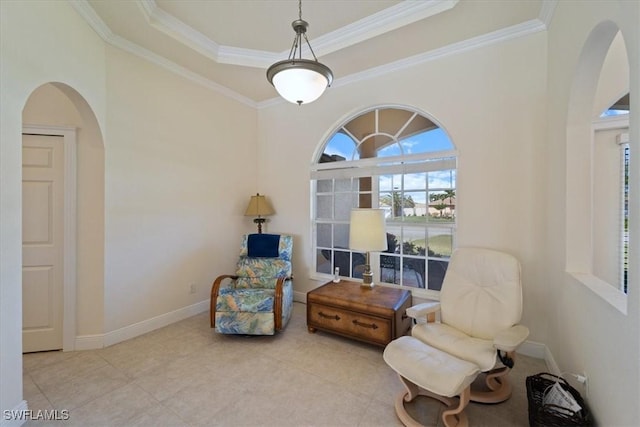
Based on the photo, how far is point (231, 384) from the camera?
203cm

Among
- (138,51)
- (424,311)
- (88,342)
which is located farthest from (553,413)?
(138,51)

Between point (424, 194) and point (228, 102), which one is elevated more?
point (228, 102)

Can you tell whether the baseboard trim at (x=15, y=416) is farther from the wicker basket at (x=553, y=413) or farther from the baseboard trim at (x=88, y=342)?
the wicker basket at (x=553, y=413)

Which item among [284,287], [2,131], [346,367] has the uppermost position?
[2,131]

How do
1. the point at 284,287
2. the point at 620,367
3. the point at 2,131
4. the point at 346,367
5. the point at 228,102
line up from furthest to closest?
the point at 228,102
the point at 284,287
the point at 346,367
the point at 2,131
the point at 620,367

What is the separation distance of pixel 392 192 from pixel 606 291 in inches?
77.8

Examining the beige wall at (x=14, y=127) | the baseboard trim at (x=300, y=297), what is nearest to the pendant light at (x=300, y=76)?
the beige wall at (x=14, y=127)

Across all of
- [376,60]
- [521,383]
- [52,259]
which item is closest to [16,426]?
[52,259]

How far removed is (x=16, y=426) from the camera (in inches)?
63.4

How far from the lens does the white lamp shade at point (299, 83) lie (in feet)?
5.45

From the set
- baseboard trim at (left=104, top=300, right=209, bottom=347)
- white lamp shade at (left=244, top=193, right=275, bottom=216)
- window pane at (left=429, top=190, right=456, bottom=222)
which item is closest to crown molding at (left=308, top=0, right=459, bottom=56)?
window pane at (left=429, top=190, right=456, bottom=222)

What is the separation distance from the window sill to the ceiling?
2.04 meters

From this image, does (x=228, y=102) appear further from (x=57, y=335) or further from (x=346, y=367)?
(x=346, y=367)

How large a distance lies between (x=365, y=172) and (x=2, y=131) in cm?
293
